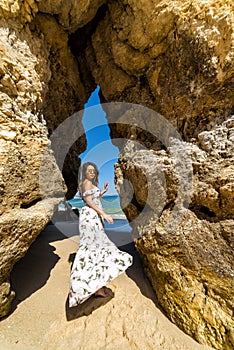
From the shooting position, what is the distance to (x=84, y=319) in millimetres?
2344

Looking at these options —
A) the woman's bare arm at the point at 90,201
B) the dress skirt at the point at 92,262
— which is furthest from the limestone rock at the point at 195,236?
the woman's bare arm at the point at 90,201

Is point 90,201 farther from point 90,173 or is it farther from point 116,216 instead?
point 116,216

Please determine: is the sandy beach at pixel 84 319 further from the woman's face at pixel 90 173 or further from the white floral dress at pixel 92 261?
the woman's face at pixel 90 173

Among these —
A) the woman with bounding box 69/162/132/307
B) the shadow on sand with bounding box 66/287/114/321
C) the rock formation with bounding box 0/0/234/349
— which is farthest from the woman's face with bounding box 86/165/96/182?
the shadow on sand with bounding box 66/287/114/321

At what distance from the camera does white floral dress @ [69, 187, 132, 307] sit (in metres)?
2.49

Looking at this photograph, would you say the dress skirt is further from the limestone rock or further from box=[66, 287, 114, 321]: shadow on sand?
the limestone rock

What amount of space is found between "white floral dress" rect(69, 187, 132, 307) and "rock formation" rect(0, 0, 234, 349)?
0.53 meters

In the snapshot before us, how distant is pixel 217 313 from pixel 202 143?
2267 mm

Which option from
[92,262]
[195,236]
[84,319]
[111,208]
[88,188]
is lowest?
[111,208]

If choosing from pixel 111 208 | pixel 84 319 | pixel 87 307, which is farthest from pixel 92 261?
pixel 111 208

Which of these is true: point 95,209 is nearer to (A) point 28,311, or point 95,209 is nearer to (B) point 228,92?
(A) point 28,311

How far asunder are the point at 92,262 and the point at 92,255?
0.38 ft

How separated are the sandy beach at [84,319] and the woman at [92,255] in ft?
0.79

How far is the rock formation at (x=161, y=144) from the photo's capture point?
7.26 feet
